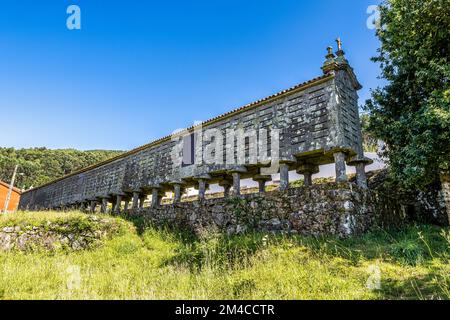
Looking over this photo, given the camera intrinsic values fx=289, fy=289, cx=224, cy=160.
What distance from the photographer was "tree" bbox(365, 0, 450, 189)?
345 inches

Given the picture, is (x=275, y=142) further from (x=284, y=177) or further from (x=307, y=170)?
(x=307, y=170)

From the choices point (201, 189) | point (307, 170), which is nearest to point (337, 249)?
point (307, 170)

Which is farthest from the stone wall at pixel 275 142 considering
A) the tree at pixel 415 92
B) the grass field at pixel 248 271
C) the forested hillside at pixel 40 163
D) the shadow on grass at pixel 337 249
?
the forested hillside at pixel 40 163

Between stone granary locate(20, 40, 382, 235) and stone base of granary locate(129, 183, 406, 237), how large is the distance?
2.08 feet

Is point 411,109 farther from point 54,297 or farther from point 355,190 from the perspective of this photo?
point 54,297

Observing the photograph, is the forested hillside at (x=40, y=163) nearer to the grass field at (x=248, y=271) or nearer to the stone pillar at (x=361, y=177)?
the grass field at (x=248, y=271)

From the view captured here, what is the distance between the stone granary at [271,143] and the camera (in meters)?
9.38

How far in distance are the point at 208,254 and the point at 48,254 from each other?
538 centimetres

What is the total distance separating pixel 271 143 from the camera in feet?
34.5

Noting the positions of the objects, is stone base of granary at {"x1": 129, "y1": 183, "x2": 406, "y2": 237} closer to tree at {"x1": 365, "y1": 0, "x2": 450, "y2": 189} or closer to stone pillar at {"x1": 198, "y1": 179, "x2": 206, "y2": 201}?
stone pillar at {"x1": 198, "y1": 179, "x2": 206, "y2": 201}

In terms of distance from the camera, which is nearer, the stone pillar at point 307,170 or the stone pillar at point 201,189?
the stone pillar at point 307,170

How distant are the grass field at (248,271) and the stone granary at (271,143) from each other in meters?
2.79

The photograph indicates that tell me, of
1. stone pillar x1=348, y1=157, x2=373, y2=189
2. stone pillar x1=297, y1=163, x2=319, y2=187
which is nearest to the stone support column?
stone pillar x1=297, y1=163, x2=319, y2=187

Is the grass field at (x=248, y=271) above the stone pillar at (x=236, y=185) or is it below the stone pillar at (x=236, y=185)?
below
